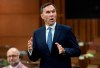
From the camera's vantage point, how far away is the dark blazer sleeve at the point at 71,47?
8.75ft

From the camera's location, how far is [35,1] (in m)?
11.1

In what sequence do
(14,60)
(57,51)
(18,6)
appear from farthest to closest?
(18,6) → (14,60) → (57,51)

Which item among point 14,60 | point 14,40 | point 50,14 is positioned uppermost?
point 50,14

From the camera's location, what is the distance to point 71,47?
275 cm

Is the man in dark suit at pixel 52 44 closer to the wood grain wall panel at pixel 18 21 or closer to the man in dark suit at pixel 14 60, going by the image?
the man in dark suit at pixel 14 60

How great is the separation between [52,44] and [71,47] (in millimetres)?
170

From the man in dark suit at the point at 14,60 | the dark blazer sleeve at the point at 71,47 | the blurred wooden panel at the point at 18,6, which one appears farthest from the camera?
the blurred wooden panel at the point at 18,6

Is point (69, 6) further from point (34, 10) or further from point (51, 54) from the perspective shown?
point (51, 54)

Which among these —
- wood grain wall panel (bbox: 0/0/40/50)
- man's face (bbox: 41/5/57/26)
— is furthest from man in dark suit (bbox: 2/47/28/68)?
wood grain wall panel (bbox: 0/0/40/50)

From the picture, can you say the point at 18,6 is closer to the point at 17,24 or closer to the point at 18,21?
the point at 18,21

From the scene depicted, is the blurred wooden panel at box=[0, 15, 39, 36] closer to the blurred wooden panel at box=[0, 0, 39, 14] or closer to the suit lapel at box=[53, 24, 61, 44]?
the blurred wooden panel at box=[0, 0, 39, 14]

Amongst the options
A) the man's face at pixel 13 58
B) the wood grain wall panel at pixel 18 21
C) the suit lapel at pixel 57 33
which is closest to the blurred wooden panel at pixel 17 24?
the wood grain wall panel at pixel 18 21

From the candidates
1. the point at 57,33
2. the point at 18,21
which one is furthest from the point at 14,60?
the point at 18,21

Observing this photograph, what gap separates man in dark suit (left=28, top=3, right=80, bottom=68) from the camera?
107 inches
